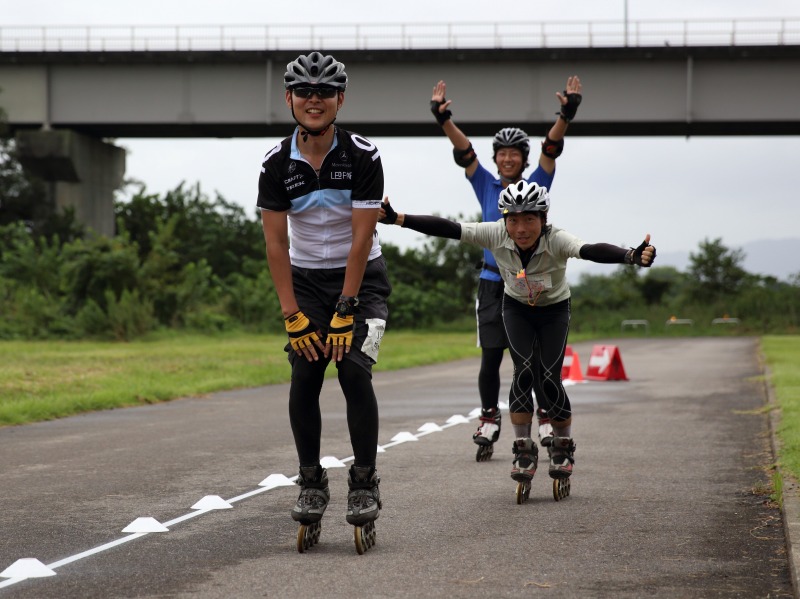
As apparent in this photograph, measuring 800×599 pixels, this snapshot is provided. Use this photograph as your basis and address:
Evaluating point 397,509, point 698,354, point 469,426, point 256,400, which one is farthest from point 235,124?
point 397,509

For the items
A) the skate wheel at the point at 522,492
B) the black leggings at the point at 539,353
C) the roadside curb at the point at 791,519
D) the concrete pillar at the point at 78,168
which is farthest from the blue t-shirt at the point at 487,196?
the concrete pillar at the point at 78,168

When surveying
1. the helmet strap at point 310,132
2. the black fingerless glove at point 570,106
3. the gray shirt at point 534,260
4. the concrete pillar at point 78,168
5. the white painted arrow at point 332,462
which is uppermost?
the concrete pillar at point 78,168

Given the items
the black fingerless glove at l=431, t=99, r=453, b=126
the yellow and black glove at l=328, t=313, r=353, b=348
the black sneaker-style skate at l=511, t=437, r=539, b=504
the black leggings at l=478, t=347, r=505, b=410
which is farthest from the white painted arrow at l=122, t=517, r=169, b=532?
the black fingerless glove at l=431, t=99, r=453, b=126

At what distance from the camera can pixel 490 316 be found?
28.6ft

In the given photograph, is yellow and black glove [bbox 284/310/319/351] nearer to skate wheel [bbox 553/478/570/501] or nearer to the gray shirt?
the gray shirt

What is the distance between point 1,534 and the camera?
590cm

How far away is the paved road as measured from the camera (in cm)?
491

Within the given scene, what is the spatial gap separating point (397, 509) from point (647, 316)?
5337cm

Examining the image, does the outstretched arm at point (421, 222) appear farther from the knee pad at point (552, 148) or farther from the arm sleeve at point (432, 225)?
the knee pad at point (552, 148)

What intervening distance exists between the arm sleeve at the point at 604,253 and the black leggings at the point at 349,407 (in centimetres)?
155

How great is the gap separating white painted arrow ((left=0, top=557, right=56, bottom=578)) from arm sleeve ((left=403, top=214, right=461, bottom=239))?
244 cm

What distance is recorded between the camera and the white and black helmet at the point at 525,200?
269 inches

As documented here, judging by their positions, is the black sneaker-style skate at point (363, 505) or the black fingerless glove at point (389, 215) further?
the black fingerless glove at point (389, 215)

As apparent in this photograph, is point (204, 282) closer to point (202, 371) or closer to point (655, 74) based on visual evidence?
point (655, 74)
